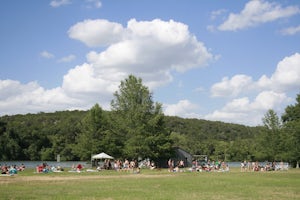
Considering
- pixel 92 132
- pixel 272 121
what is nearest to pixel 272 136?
pixel 272 121

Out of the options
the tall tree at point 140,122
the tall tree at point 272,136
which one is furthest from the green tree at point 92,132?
the tall tree at point 272,136

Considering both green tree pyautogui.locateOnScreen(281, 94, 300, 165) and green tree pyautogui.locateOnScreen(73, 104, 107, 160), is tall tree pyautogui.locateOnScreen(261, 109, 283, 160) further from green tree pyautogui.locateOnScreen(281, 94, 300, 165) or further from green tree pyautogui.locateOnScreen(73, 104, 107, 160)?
green tree pyautogui.locateOnScreen(73, 104, 107, 160)

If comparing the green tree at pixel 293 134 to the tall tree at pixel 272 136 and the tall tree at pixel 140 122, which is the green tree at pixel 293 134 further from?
the tall tree at pixel 140 122

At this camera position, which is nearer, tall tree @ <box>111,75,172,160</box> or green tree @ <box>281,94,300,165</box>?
tall tree @ <box>111,75,172,160</box>

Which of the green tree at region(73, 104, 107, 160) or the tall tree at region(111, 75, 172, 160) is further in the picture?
the green tree at region(73, 104, 107, 160)

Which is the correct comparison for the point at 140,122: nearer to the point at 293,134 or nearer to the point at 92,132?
the point at 92,132

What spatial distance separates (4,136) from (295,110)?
76428 mm

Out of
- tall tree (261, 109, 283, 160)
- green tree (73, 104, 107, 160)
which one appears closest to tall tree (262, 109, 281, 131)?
tall tree (261, 109, 283, 160)

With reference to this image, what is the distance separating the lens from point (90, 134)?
232 ft

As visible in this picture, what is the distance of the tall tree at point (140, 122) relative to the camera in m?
64.9

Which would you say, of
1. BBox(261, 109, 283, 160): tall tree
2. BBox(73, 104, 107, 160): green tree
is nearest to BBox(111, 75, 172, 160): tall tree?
BBox(73, 104, 107, 160): green tree

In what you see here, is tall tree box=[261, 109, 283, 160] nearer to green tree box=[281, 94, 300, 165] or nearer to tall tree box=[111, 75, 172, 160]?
green tree box=[281, 94, 300, 165]

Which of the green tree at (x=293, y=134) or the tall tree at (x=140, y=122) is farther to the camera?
the green tree at (x=293, y=134)

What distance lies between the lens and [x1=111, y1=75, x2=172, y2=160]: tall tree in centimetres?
6488
